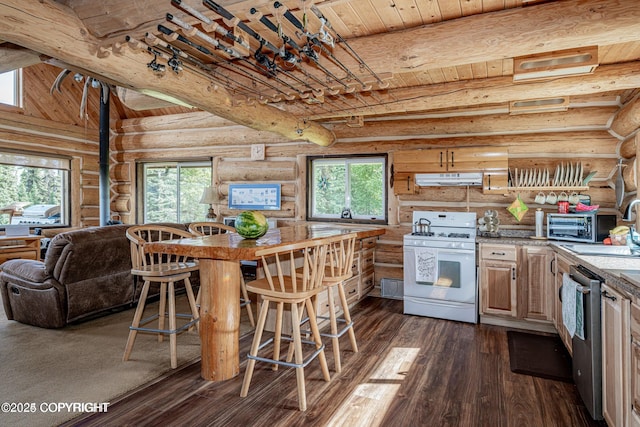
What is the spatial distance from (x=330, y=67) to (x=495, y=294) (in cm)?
298

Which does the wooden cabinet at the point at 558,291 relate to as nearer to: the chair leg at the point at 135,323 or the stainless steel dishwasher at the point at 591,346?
the stainless steel dishwasher at the point at 591,346

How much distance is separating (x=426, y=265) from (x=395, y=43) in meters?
2.51

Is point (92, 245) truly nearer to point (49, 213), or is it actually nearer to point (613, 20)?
point (49, 213)

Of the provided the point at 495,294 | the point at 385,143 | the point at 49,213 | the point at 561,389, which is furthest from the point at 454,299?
the point at 49,213

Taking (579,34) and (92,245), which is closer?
(579,34)

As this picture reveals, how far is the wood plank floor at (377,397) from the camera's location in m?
2.22

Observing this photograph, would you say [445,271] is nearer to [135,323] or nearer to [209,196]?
[135,323]

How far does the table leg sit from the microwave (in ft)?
11.6

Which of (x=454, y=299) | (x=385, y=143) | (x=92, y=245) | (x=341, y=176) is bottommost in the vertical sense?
(x=454, y=299)

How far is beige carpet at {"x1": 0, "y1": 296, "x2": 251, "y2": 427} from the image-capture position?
7.79ft

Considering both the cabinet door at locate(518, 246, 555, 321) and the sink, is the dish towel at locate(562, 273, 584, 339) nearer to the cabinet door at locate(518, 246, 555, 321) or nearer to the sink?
the sink

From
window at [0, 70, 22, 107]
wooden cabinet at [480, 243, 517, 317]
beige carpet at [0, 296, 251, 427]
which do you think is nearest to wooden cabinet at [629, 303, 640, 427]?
wooden cabinet at [480, 243, 517, 317]

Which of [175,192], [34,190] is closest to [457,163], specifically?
[175,192]

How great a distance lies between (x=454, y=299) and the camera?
4.18 metres
